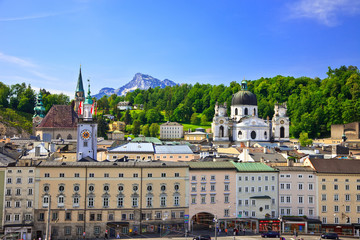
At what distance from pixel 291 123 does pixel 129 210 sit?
104 m

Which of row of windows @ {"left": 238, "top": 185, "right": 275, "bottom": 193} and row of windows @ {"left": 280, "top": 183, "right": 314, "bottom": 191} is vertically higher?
row of windows @ {"left": 280, "top": 183, "right": 314, "bottom": 191}

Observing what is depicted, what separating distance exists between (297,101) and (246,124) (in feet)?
110

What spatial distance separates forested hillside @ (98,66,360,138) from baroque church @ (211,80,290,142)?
10.6 metres

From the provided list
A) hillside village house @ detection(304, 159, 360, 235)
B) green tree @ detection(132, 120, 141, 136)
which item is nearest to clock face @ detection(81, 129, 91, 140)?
hillside village house @ detection(304, 159, 360, 235)

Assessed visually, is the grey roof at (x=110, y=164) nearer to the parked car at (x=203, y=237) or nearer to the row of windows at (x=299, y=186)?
the parked car at (x=203, y=237)

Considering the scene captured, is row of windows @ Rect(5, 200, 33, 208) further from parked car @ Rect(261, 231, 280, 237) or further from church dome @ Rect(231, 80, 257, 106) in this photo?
church dome @ Rect(231, 80, 257, 106)

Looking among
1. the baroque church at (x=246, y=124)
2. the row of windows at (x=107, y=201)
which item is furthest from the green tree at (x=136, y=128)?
the row of windows at (x=107, y=201)

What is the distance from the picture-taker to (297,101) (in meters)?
148

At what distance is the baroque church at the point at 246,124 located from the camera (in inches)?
4815

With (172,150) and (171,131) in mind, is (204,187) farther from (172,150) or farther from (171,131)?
(171,131)

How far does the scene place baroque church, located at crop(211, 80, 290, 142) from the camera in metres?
122

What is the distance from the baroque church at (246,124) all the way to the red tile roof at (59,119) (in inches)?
1498

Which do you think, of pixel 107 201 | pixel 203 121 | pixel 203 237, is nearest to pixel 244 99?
pixel 203 121

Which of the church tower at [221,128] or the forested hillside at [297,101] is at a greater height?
the forested hillside at [297,101]
